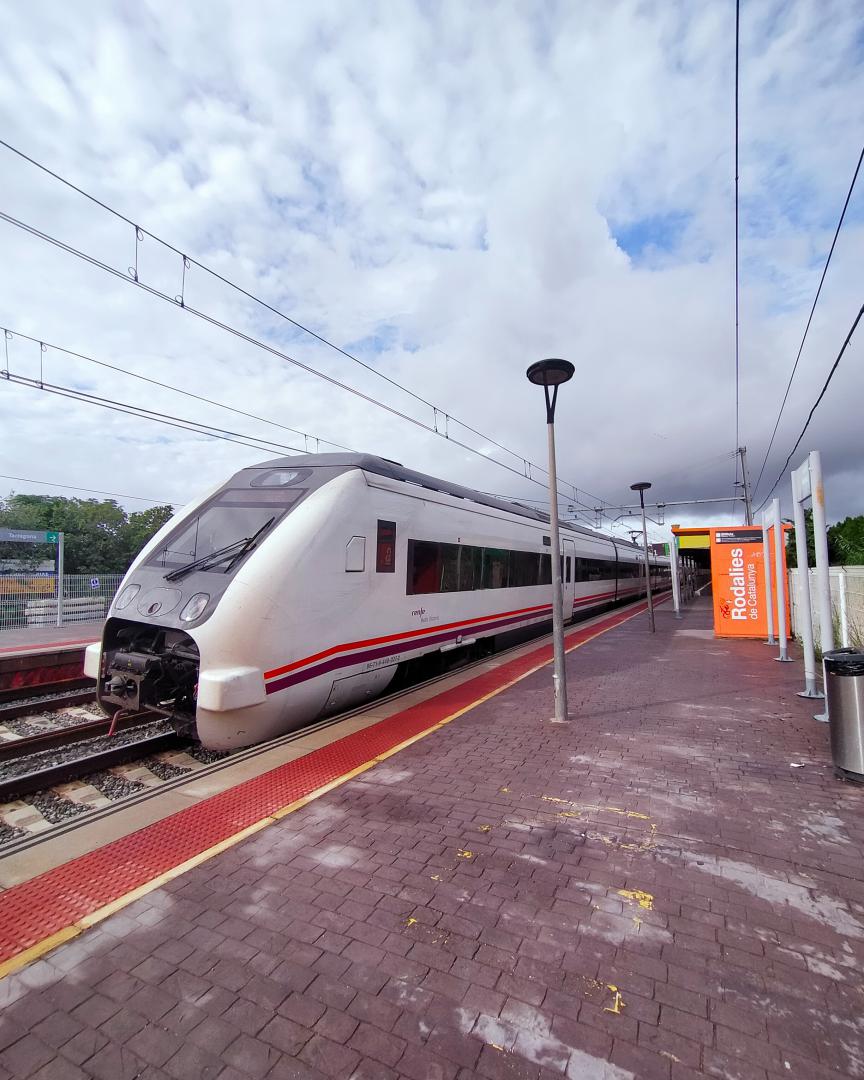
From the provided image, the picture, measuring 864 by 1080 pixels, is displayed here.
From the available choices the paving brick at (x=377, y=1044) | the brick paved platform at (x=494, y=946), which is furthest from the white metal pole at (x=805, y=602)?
the paving brick at (x=377, y=1044)

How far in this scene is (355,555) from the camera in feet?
20.0

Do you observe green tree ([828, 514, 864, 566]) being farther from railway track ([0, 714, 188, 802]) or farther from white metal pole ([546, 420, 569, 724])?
railway track ([0, 714, 188, 802])

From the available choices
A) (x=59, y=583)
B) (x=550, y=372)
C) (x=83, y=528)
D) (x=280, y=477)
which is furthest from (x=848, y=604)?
(x=83, y=528)

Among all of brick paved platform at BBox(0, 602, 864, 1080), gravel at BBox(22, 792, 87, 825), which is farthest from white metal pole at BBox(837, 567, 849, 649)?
gravel at BBox(22, 792, 87, 825)

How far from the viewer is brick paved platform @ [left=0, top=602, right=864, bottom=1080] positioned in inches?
76.5

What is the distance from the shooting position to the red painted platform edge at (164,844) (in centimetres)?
275

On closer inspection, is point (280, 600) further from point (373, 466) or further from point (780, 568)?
point (780, 568)

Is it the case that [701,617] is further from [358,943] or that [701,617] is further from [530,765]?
[358,943]

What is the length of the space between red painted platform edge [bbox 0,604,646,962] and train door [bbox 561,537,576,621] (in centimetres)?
995

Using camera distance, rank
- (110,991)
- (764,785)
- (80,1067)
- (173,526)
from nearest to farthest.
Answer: (80,1067) → (110,991) → (764,785) → (173,526)

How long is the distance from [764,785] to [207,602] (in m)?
4.87

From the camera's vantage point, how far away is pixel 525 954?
2.39m

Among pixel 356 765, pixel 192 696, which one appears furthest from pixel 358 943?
pixel 192 696

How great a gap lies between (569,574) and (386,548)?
9879mm
